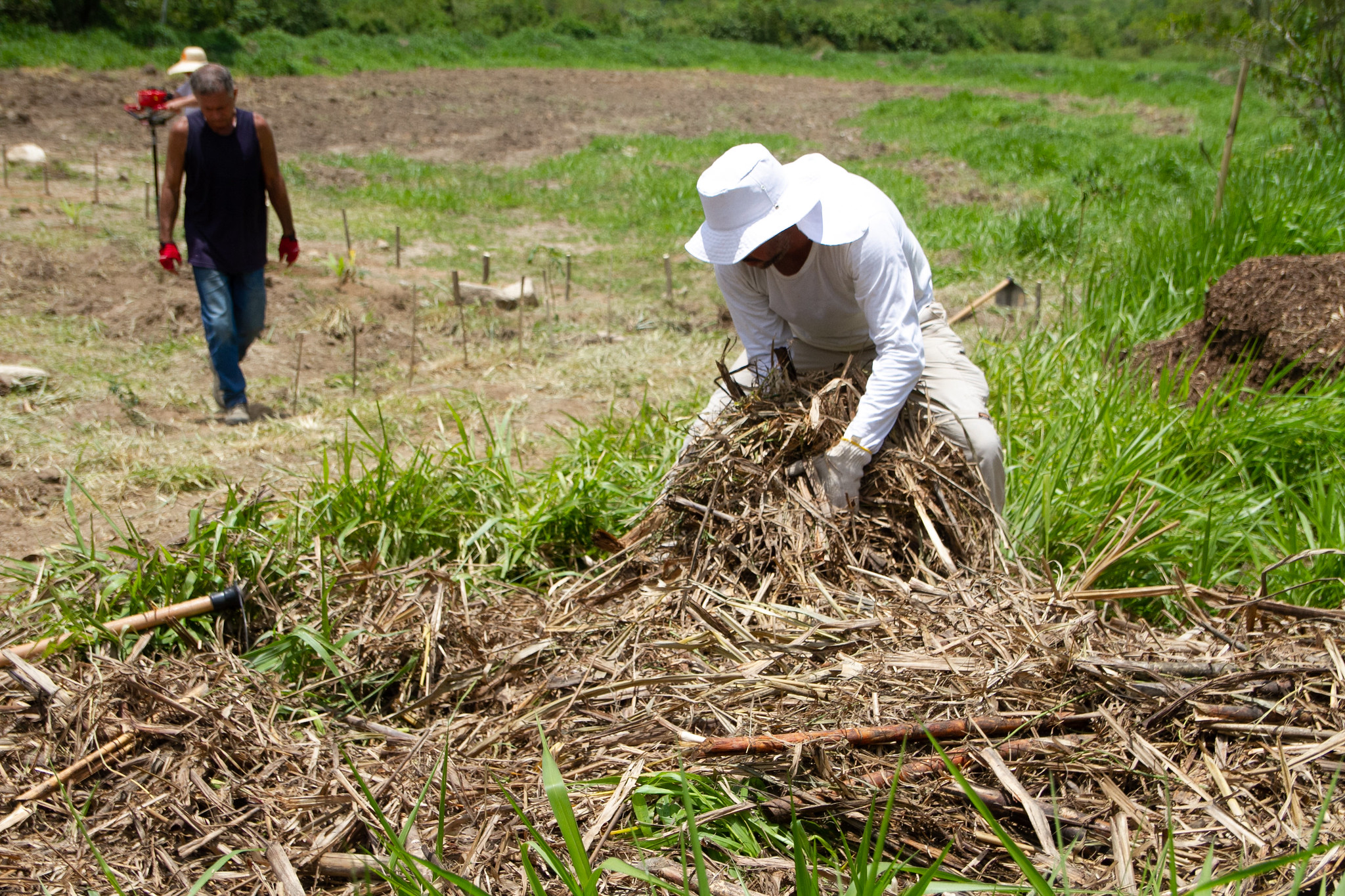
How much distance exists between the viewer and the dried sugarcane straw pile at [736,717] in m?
1.82

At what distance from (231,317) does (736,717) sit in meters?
3.75

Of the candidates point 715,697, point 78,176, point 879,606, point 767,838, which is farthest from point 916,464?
point 78,176

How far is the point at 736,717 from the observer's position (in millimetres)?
2084

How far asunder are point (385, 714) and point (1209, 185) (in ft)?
28.0

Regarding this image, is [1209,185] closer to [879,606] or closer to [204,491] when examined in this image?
[879,606]

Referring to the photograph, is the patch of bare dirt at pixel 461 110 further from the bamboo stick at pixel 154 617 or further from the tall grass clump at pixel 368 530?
the bamboo stick at pixel 154 617

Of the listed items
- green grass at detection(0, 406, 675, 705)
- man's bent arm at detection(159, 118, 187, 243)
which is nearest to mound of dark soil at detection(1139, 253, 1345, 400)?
green grass at detection(0, 406, 675, 705)

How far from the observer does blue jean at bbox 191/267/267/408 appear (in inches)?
184

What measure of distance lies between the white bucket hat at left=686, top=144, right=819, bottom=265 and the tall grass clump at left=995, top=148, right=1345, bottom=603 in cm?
136

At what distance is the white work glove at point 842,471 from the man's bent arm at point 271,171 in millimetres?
3176

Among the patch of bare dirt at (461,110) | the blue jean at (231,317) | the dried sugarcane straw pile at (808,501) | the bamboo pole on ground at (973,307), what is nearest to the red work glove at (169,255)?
the blue jean at (231,317)

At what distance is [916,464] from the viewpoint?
284 cm

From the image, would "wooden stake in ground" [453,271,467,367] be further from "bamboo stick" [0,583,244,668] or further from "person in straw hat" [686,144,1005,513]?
"bamboo stick" [0,583,244,668]

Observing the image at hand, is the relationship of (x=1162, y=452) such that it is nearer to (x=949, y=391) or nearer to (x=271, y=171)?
(x=949, y=391)
